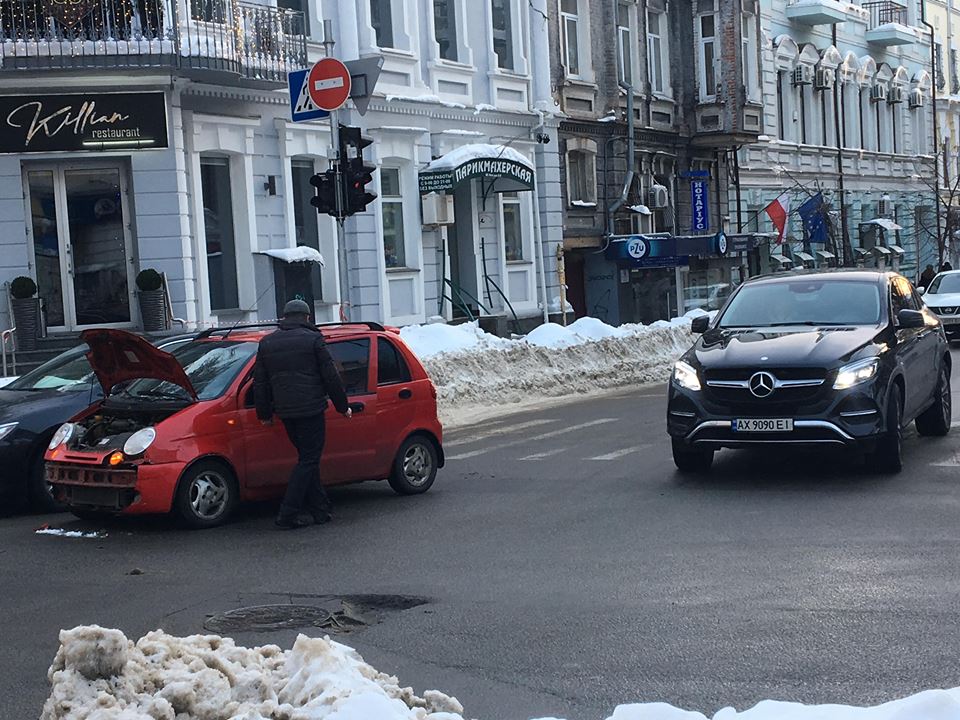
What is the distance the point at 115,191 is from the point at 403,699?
716 inches

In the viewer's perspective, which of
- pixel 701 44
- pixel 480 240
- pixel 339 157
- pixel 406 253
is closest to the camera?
pixel 339 157

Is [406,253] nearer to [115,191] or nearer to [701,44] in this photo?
[115,191]

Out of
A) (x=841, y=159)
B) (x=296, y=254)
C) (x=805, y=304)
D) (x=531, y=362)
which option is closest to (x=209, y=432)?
(x=805, y=304)

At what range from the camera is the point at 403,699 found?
526 cm

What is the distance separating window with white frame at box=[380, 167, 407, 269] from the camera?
89.1 ft

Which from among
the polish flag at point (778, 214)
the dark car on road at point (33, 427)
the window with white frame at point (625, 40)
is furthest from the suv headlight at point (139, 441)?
the polish flag at point (778, 214)

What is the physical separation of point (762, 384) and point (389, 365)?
3232mm

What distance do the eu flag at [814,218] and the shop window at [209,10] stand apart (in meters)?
23.9

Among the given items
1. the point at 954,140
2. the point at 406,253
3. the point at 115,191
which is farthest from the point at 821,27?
the point at 115,191

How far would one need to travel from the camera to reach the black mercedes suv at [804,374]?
1163cm

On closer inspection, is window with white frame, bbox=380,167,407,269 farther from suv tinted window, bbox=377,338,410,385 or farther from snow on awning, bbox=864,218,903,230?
snow on awning, bbox=864,218,903,230

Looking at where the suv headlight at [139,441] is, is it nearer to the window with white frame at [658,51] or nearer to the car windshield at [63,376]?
the car windshield at [63,376]

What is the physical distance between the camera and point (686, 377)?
12.3 metres

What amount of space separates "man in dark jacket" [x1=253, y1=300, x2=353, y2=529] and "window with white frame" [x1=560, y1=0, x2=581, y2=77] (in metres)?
23.4
